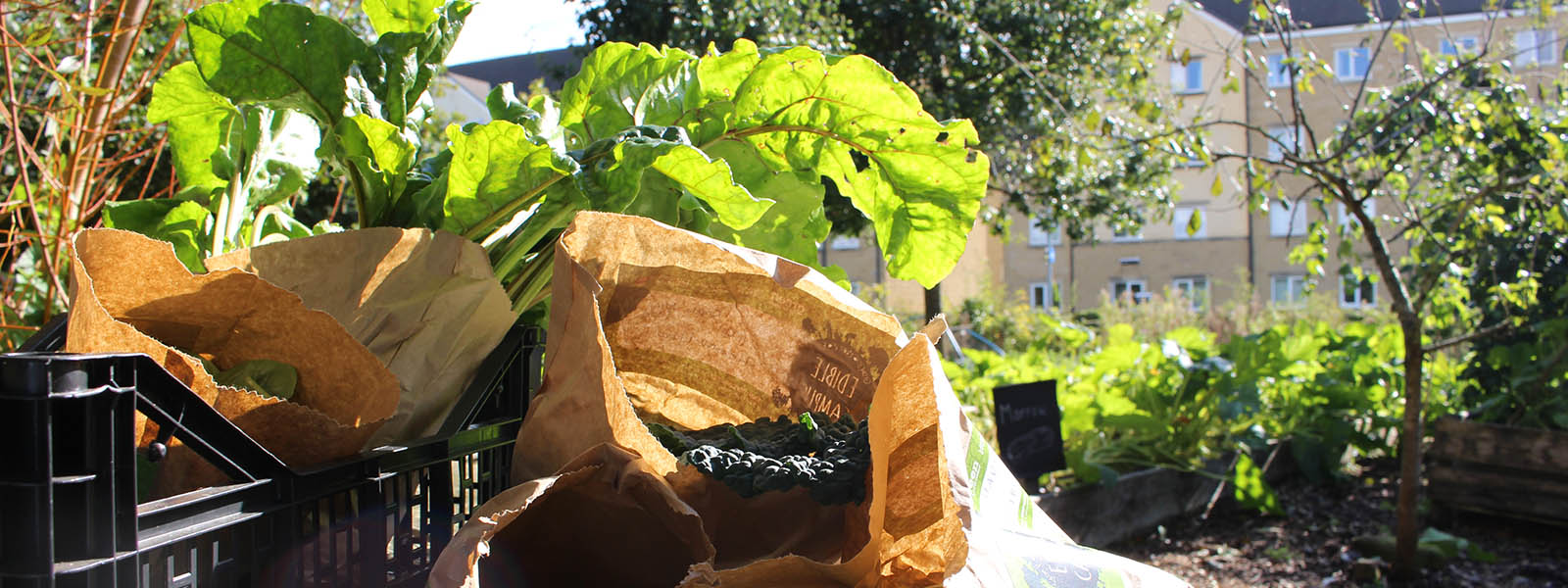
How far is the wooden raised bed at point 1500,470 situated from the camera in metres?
4.16

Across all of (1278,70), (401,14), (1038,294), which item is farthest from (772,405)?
(1038,294)

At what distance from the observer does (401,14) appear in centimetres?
90

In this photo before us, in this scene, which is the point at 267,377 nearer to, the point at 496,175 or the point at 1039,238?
the point at 496,175

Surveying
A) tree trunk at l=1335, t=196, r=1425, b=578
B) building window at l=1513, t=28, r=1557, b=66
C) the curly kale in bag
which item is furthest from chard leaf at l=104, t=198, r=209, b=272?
building window at l=1513, t=28, r=1557, b=66

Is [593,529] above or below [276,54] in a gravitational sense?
below

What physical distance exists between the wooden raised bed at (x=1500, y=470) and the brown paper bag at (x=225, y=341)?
507 centimetres

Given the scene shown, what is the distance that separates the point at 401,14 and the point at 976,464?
67cm

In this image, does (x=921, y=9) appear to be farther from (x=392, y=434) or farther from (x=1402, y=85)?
(x=392, y=434)

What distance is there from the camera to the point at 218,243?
3.10 ft

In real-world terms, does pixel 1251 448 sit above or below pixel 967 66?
below

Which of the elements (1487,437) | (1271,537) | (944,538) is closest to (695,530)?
(944,538)

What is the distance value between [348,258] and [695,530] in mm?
366

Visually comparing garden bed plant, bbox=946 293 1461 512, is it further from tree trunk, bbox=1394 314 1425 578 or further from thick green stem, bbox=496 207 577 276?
thick green stem, bbox=496 207 577 276

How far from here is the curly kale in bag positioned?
69 cm
